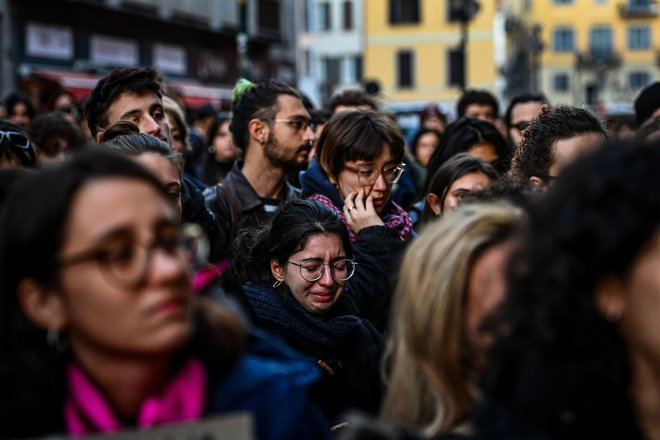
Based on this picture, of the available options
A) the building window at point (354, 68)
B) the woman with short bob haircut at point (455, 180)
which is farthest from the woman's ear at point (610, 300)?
the building window at point (354, 68)

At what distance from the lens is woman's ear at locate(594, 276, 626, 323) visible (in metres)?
2.55

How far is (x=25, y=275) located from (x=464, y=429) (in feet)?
3.54

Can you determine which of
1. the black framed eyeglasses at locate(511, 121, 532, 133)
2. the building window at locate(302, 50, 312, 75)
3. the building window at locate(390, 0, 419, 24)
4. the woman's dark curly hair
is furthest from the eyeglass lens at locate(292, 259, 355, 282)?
the building window at locate(390, 0, 419, 24)

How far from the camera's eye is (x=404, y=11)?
6172 centimetres

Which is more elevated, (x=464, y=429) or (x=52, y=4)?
(x=52, y=4)

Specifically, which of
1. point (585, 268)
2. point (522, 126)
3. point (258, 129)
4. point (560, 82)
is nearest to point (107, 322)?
point (585, 268)

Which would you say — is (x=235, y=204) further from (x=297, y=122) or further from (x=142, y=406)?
(x=142, y=406)

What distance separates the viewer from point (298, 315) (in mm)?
5078

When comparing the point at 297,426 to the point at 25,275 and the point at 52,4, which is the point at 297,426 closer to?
the point at 25,275

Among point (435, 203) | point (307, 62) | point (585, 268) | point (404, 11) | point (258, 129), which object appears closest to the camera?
point (585, 268)

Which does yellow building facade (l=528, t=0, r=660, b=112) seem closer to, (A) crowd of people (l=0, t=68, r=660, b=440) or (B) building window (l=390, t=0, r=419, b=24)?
(B) building window (l=390, t=0, r=419, b=24)

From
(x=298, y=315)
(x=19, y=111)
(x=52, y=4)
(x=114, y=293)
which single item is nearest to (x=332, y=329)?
(x=298, y=315)

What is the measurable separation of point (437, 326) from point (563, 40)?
9247cm

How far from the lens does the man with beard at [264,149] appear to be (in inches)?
286
